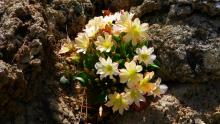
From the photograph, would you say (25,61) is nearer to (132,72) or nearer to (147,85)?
(132,72)

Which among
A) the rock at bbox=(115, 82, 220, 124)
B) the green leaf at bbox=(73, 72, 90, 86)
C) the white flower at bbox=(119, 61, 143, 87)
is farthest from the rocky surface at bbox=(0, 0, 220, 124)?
the white flower at bbox=(119, 61, 143, 87)

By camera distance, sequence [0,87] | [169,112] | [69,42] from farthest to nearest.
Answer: [69,42]
[169,112]
[0,87]

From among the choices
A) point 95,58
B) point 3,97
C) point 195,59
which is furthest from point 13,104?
point 195,59

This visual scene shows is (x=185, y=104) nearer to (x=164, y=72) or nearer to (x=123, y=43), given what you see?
(x=164, y=72)

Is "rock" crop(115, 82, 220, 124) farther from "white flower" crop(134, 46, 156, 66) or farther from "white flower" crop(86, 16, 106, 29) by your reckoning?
"white flower" crop(86, 16, 106, 29)

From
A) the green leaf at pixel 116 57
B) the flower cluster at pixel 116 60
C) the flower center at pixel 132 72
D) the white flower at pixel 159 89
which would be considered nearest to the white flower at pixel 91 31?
the flower cluster at pixel 116 60

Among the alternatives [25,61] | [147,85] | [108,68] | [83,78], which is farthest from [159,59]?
[25,61]

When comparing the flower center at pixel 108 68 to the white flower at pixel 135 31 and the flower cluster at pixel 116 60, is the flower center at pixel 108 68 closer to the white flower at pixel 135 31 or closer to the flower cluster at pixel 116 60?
the flower cluster at pixel 116 60
